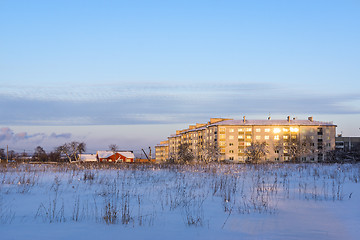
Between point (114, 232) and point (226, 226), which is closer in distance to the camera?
point (114, 232)

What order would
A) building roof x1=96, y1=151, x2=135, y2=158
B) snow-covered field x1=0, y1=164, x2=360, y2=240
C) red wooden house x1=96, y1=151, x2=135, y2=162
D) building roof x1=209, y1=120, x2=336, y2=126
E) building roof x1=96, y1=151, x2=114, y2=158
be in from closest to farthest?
snow-covered field x1=0, y1=164, x2=360, y2=240, red wooden house x1=96, y1=151, x2=135, y2=162, building roof x1=209, y1=120, x2=336, y2=126, building roof x1=96, y1=151, x2=135, y2=158, building roof x1=96, y1=151, x2=114, y2=158

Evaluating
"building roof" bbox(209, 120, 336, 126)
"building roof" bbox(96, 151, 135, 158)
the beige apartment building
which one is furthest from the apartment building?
"building roof" bbox(209, 120, 336, 126)

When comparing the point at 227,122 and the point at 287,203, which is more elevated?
the point at 227,122

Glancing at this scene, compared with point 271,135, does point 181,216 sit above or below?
below

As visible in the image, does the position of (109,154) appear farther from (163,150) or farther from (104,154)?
(163,150)

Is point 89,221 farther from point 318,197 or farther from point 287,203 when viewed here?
point 318,197

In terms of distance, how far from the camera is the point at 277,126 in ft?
380

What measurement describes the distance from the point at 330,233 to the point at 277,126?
375ft

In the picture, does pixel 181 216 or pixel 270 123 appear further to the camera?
pixel 270 123

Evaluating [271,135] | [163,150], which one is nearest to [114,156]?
[271,135]

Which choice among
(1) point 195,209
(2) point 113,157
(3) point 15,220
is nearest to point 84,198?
(3) point 15,220

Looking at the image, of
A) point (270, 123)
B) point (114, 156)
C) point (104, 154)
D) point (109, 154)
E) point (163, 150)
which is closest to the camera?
point (114, 156)

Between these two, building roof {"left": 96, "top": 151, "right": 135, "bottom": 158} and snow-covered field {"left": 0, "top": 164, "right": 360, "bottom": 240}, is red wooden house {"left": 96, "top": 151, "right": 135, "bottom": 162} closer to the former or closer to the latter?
building roof {"left": 96, "top": 151, "right": 135, "bottom": 158}


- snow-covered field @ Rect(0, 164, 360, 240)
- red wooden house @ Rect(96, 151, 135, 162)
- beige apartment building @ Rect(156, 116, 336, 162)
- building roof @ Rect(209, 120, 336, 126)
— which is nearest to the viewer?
snow-covered field @ Rect(0, 164, 360, 240)
